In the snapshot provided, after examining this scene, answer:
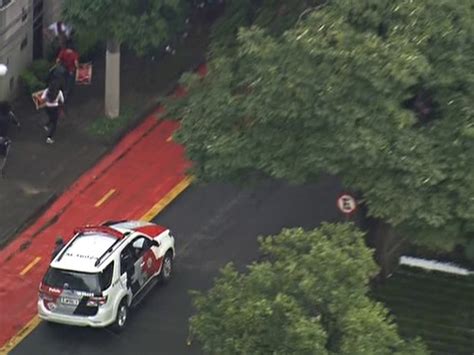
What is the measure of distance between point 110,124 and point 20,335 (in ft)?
31.4

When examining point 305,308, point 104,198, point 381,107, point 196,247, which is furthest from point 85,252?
point 305,308

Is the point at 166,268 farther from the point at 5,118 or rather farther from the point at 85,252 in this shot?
the point at 5,118

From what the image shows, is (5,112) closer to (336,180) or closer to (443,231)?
(336,180)

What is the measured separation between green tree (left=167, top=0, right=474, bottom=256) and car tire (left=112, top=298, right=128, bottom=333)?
4.82m

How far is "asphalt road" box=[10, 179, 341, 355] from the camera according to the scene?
92.4 feet

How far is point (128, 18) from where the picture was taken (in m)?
34.3

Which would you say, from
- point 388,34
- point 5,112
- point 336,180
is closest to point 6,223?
point 5,112

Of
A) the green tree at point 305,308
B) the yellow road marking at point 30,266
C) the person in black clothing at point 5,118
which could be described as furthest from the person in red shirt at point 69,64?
the green tree at point 305,308

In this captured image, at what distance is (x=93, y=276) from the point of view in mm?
27438

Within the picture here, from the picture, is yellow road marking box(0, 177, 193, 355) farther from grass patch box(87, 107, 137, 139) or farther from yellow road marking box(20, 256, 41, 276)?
grass patch box(87, 107, 137, 139)

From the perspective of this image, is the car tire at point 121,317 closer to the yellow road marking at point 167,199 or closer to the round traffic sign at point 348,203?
the yellow road marking at point 167,199

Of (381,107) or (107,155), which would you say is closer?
(381,107)

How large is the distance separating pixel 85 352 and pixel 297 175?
6.19 meters

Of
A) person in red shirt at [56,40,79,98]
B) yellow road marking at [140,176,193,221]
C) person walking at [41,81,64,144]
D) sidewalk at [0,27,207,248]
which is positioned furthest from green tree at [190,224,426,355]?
person in red shirt at [56,40,79,98]
